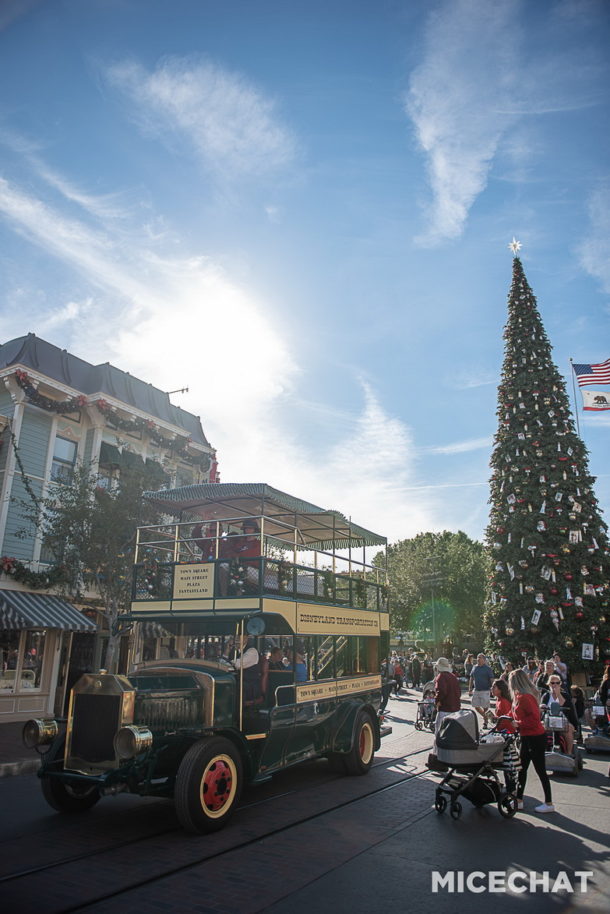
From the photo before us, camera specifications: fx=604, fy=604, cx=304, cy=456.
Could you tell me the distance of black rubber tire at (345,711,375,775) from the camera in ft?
33.0

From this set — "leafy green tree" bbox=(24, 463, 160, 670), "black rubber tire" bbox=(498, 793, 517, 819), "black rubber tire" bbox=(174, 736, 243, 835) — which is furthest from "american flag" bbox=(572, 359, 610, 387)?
"black rubber tire" bbox=(174, 736, 243, 835)

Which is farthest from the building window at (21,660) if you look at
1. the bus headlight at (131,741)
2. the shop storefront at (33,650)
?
the bus headlight at (131,741)

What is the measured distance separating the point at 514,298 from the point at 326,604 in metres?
19.7

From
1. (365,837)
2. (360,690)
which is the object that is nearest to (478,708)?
(360,690)

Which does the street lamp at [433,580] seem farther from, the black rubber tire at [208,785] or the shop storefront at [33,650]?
the black rubber tire at [208,785]

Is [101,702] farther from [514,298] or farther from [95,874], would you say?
[514,298]

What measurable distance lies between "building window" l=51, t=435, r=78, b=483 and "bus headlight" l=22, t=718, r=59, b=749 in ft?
44.7

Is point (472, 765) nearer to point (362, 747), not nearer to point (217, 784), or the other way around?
point (217, 784)

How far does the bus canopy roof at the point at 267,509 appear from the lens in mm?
10023

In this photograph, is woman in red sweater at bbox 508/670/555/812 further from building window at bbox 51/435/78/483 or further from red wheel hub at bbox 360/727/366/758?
building window at bbox 51/435/78/483

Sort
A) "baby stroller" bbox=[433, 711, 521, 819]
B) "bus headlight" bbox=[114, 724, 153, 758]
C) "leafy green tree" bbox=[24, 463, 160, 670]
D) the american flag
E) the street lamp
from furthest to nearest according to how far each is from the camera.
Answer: the street lamp → the american flag → "leafy green tree" bbox=[24, 463, 160, 670] → "baby stroller" bbox=[433, 711, 521, 819] → "bus headlight" bbox=[114, 724, 153, 758]

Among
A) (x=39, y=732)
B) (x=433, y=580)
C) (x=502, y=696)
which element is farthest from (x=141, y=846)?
(x=433, y=580)

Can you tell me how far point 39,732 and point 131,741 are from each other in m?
1.58

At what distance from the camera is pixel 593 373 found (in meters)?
22.1
